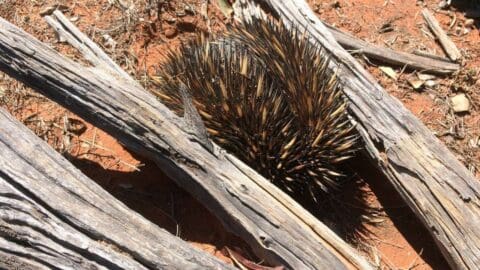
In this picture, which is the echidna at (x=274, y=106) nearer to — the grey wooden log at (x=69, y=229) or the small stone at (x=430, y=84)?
the grey wooden log at (x=69, y=229)

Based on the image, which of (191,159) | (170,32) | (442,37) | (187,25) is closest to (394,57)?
(442,37)

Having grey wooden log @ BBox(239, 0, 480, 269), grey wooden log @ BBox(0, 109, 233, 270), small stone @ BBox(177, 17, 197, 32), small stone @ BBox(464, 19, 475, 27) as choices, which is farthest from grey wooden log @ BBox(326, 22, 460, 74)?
grey wooden log @ BBox(0, 109, 233, 270)

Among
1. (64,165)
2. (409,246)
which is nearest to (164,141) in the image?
(64,165)

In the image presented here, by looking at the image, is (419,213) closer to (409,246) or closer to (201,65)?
(409,246)

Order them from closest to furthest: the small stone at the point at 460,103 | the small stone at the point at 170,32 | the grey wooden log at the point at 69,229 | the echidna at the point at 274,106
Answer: the grey wooden log at the point at 69,229
the echidna at the point at 274,106
the small stone at the point at 460,103
the small stone at the point at 170,32

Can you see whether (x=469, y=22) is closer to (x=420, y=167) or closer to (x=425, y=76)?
(x=425, y=76)

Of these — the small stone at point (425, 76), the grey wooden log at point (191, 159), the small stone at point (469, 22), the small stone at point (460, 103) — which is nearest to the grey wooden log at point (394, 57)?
the small stone at point (425, 76)

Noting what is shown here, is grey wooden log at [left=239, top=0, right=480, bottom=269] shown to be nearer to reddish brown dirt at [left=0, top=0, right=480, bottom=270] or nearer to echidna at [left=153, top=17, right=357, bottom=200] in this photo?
echidna at [left=153, top=17, right=357, bottom=200]
